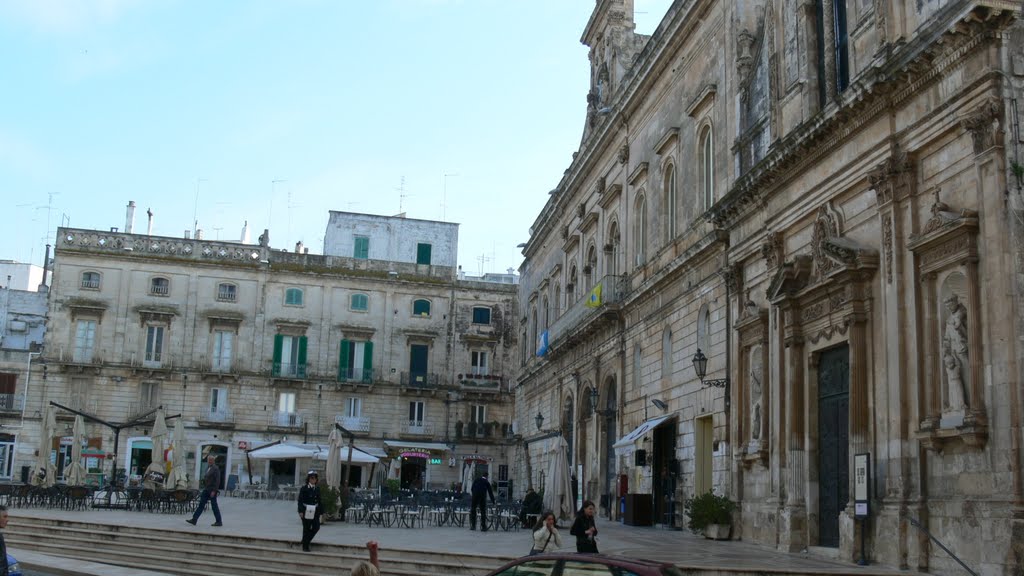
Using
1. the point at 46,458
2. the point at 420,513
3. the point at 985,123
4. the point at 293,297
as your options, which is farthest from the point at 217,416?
the point at 985,123

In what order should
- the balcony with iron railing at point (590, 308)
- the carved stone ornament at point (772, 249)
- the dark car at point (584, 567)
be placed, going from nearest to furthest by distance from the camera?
the dark car at point (584, 567), the carved stone ornament at point (772, 249), the balcony with iron railing at point (590, 308)

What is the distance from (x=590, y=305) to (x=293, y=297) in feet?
85.3

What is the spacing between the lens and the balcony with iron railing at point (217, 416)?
50.1 metres

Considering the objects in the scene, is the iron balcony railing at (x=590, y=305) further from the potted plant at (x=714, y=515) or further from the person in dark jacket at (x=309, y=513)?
the person in dark jacket at (x=309, y=513)

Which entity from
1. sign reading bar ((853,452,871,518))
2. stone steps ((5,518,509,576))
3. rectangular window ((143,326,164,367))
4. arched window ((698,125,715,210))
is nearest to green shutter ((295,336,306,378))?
rectangular window ((143,326,164,367))

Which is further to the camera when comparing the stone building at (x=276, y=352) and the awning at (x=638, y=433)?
the stone building at (x=276, y=352)

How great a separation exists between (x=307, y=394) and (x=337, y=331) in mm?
3475

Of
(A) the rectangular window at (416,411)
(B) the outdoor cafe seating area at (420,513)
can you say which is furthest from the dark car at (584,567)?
(A) the rectangular window at (416,411)

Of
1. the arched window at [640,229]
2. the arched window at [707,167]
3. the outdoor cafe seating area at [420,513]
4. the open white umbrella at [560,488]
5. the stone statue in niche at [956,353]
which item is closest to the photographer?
the stone statue in niche at [956,353]

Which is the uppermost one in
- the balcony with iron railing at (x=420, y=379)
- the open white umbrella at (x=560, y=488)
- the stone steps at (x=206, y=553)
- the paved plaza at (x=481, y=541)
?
the balcony with iron railing at (x=420, y=379)

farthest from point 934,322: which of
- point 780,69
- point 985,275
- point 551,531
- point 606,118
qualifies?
point 606,118

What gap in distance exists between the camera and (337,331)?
53000mm

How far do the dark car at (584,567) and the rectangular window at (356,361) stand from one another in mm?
44755

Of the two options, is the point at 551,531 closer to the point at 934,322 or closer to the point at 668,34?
the point at 934,322
